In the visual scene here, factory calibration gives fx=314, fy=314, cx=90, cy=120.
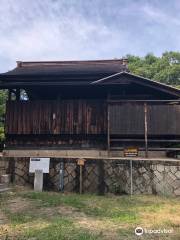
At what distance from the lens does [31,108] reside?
1711 cm

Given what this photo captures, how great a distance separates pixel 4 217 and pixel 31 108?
28.4ft

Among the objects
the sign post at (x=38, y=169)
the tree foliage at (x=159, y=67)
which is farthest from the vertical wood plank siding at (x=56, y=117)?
the tree foliage at (x=159, y=67)

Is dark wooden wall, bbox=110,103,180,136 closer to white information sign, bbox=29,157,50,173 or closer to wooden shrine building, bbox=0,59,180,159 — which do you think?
wooden shrine building, bbox=0,59,180,159

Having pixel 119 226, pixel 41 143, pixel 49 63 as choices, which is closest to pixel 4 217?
pixel 119 226

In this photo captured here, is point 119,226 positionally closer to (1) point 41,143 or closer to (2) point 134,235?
(2) point 134,235

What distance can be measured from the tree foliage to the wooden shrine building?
23010 millimetres

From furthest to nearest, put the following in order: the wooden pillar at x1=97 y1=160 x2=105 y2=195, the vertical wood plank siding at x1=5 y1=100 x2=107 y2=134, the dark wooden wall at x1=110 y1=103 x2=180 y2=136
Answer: the vertical wood plank siding at x1=5 y1=100 x2=107 y2=134
the dark wooden wall at x1=110 y1=103 x2=180 y2=136
the wooden pillar at x1=97 y1=160 x2=105 y2=195

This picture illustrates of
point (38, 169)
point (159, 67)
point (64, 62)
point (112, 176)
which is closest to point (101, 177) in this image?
point (112, 176)

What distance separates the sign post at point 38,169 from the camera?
13.7 m

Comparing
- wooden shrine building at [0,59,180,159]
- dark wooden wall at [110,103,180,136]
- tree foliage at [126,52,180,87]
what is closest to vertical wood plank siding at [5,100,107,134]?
wooden shrine building at [0,59,180,159]

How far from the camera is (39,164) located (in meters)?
14.1

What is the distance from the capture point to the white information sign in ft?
46.0

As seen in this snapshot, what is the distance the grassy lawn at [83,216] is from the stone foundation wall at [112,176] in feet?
2.23

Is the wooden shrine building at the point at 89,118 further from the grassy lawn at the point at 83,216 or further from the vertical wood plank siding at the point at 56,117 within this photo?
the grassy lawn at the point at 83,216
